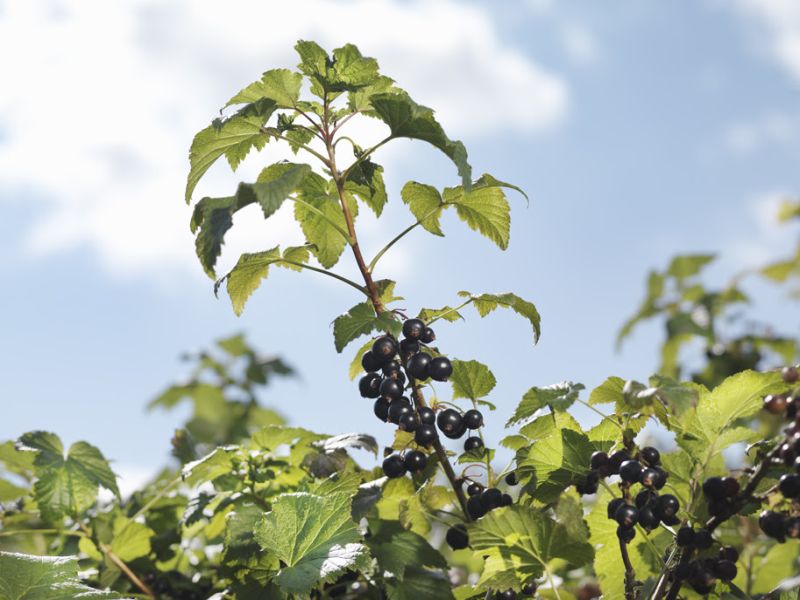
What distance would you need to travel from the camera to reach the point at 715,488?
1461 millimetres

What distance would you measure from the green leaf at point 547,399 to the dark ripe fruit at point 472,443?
0.22 meters

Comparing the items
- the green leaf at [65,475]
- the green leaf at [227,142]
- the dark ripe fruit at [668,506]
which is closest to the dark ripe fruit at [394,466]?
the dark ripe fruit at [668,506]

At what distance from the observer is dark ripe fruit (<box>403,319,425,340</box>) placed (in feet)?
5.91

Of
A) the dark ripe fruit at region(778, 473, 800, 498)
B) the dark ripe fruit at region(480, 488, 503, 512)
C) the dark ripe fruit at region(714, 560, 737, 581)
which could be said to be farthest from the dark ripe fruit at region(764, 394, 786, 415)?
the dark ripe fruit at region(480, 488, 503, 512)

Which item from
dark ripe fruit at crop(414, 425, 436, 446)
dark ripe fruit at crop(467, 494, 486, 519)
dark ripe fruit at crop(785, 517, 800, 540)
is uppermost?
dark ripe fruit at crop(414, 425, 436, 446)

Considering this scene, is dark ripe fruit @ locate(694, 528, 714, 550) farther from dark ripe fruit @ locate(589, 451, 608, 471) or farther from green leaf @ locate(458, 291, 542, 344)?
green leaf @ locate(458, 291, 542, 344)

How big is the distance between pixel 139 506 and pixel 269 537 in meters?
1.24

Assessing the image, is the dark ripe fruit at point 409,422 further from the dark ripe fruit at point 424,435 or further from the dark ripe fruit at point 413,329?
the dark ripe fruit at point 413,329

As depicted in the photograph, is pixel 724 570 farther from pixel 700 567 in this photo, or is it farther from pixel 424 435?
pixel 424 435

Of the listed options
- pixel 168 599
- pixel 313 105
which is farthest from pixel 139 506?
pixel 313 105

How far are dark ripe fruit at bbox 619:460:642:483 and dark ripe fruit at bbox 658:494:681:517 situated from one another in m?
0.05

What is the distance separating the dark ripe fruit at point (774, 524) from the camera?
140 cm

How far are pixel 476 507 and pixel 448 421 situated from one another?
0.57ft

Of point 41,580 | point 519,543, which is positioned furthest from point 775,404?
point 41,580
